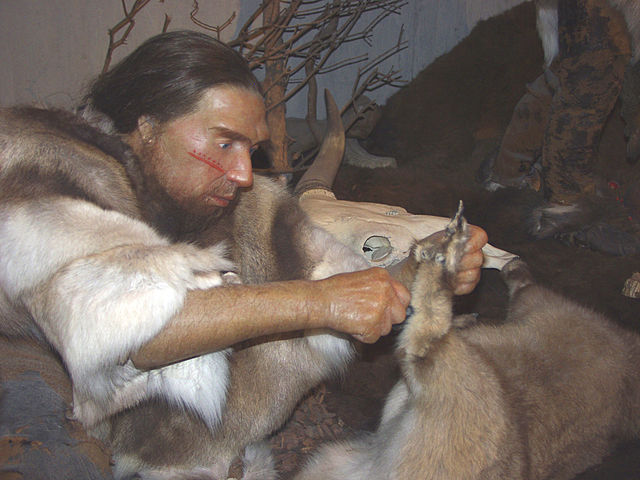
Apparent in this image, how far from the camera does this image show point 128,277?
1372mm

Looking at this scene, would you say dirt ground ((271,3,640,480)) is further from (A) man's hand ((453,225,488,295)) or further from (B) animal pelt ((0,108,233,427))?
(B) animal pelt ((0,108,233,427))

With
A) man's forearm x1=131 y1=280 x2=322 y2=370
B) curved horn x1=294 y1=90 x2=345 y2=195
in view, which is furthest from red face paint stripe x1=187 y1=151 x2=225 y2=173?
curved horn x1=294 y1=90 x2=345 y2=195

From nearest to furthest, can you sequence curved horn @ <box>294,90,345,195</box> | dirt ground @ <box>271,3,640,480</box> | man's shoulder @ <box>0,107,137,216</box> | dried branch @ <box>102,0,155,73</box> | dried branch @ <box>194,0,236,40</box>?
1. man's shoulder @ <box>0,107,137,216</box>
2. dirt ground @ <box>271,3,640,480</box>
3. curved horn @ <box>294,90,345,195</box>
4. dried branch @ <box>102,0,155,73</box>
5. dried branch @ <box>194,0,236,40</box>

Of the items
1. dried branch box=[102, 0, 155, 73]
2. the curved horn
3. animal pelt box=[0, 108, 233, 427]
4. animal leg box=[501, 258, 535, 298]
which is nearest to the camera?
animal pelt box=[0, 108, 233, 427]

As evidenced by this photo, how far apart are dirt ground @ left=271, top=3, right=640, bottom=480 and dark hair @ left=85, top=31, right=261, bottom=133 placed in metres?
1.52

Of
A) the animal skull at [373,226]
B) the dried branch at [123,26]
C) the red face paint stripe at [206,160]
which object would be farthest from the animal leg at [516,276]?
the dried branch at [123,26]

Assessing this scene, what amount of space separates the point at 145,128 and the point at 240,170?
37cm

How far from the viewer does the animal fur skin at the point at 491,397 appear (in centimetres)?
190

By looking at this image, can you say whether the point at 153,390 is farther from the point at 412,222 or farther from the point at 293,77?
the point at 293,77

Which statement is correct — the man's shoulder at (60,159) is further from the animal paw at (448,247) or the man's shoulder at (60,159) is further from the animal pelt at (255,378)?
the animal paw at (448,247)

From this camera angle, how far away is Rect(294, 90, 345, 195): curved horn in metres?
2.87

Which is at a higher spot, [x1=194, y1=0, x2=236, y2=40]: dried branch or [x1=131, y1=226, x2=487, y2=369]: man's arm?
[x1=194, y1=0, x2=236, y2=40]: dried branch

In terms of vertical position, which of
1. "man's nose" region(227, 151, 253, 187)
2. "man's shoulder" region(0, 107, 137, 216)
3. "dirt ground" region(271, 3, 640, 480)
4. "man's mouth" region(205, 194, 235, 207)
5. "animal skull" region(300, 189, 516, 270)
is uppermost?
"man's shoulder" region(0, 107, 137, 216)

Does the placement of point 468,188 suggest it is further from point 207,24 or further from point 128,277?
point 128,277
